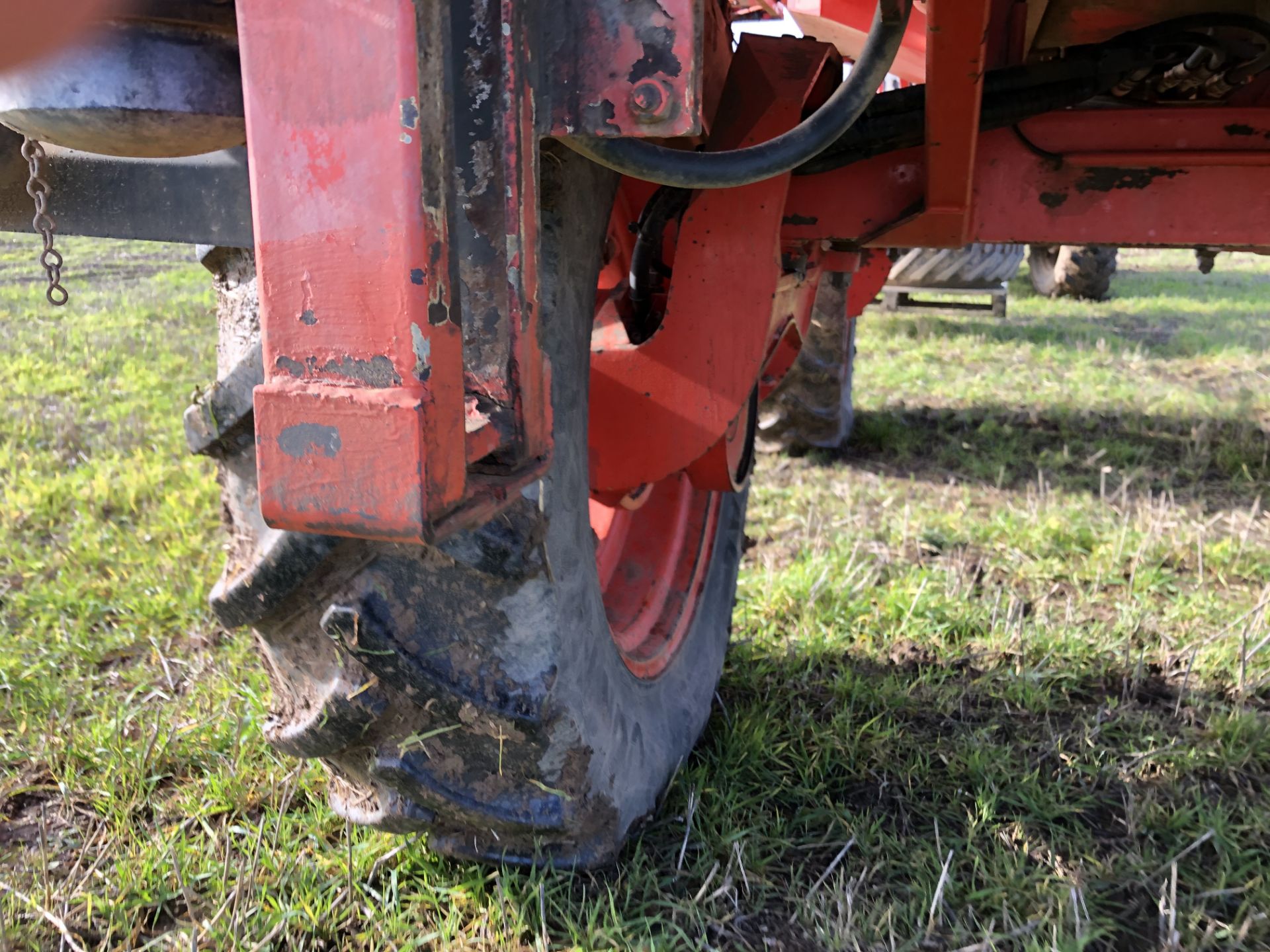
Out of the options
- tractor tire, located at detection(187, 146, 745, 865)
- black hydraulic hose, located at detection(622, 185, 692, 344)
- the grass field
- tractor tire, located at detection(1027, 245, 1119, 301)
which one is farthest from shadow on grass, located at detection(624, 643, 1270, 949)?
tractor tire, located at detection(1027, 245, 1119, 301)

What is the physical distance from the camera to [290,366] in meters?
0.76

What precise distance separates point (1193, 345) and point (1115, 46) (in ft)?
14.5

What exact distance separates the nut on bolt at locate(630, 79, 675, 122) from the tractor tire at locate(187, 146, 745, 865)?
10.0 inches

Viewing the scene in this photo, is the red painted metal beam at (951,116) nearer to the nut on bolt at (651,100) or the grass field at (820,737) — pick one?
the nut on bolt at (651,100)

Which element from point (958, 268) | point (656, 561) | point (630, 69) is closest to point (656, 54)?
point (630, 69)

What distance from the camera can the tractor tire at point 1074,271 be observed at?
21.1ft

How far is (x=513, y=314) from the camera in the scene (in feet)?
2.72

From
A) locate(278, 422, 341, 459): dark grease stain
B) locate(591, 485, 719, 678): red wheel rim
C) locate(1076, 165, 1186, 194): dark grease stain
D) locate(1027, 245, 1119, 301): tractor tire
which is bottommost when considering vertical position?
locate(591, 485, 719, 678): red wheel rim

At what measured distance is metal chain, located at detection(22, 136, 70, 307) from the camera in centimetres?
95

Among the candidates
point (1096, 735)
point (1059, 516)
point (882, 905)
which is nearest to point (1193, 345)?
point (1059, 516)

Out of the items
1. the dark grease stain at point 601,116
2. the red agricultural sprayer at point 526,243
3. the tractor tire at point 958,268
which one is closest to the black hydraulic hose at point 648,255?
the red agricultural sprayer at point 526,243

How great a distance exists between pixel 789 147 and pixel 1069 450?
2838 mm

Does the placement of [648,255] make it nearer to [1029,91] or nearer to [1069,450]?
[1029,91]

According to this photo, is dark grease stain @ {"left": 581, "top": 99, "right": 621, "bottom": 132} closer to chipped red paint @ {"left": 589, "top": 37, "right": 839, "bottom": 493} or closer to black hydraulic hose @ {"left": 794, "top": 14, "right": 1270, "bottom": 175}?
chipped red paint @ {"left": 589, "top": 37, "right": 839, "bottom": 493}
